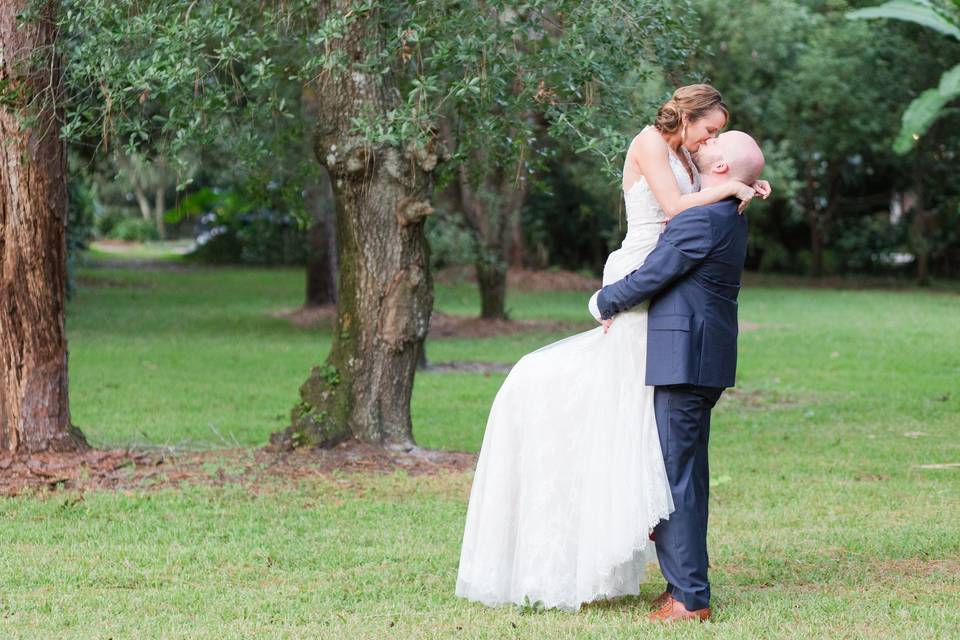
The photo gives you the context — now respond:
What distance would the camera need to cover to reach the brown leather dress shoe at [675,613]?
16.5 feet

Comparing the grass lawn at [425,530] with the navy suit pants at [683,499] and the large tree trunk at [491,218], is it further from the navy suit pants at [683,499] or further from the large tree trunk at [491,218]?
the large tree trunk at [491,218]

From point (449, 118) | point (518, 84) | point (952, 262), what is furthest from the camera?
point (952, 262)

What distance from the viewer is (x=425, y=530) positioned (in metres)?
7.07

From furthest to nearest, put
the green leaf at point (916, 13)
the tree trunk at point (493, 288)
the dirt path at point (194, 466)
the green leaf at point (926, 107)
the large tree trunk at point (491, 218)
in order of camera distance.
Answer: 1. the tree trunk at point (493, 288)
2. the large tree trunk at point (491, 218)
3. the dirt path at point (194, 466)
4. the green leaf at point (916, 13)
5. the green leaf at point (926, 107)

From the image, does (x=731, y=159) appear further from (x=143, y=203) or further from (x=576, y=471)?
(x=143, y=203)

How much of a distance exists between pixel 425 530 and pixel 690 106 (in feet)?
10.3

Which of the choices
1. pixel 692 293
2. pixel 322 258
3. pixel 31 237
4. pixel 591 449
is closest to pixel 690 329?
pixel 692 293

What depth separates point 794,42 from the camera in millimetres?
28453

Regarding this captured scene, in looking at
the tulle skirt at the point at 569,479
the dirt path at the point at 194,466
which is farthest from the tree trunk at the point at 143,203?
the tulle skirt at the point at 569,479

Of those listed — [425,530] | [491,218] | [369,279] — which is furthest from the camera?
[491,218]

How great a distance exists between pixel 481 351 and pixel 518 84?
987 cm

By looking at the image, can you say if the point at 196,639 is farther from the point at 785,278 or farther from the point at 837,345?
the point at 785,278

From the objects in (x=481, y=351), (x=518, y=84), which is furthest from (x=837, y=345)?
(x=518, y=84)

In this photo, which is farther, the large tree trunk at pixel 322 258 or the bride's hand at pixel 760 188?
the large tree trunk at pixel 322 258
